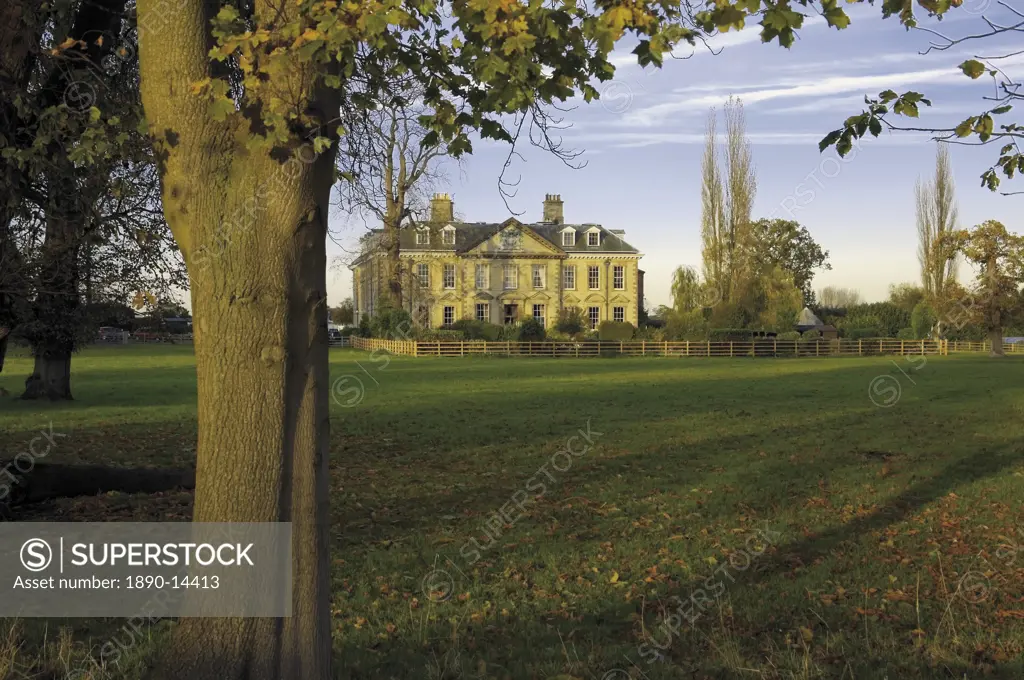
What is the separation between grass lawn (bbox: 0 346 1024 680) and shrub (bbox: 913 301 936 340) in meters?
41.5

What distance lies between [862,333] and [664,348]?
53.7 ft

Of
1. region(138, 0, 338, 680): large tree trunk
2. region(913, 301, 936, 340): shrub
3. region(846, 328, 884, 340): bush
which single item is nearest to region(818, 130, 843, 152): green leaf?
region(138, 0, 338, 680): large tree trunk

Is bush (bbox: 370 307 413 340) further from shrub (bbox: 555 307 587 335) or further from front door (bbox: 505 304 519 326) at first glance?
front door (bbox: 505 304 519 326)

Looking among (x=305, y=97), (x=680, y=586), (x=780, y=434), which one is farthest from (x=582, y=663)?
(x=780, y=434)

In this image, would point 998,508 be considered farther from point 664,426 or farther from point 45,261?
point 45,261

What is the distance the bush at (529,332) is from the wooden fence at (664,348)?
4.83 feet

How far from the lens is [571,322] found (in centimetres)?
6022

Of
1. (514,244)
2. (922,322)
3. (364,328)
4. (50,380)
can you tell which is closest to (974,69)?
(50,380)

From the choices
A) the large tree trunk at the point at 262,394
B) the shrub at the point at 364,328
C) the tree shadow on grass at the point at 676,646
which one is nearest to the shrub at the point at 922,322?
the shrub at the point at 364,328

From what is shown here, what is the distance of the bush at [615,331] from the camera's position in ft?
189

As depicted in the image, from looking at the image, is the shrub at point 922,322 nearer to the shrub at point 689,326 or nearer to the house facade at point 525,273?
the shrub at point 689,326

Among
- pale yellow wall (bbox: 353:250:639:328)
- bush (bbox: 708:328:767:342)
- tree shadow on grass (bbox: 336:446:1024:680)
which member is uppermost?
pale yellow wall (bbox: 353:250:639:328)

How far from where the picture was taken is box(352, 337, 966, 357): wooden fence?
51.3 meters

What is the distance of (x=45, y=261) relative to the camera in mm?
9086
